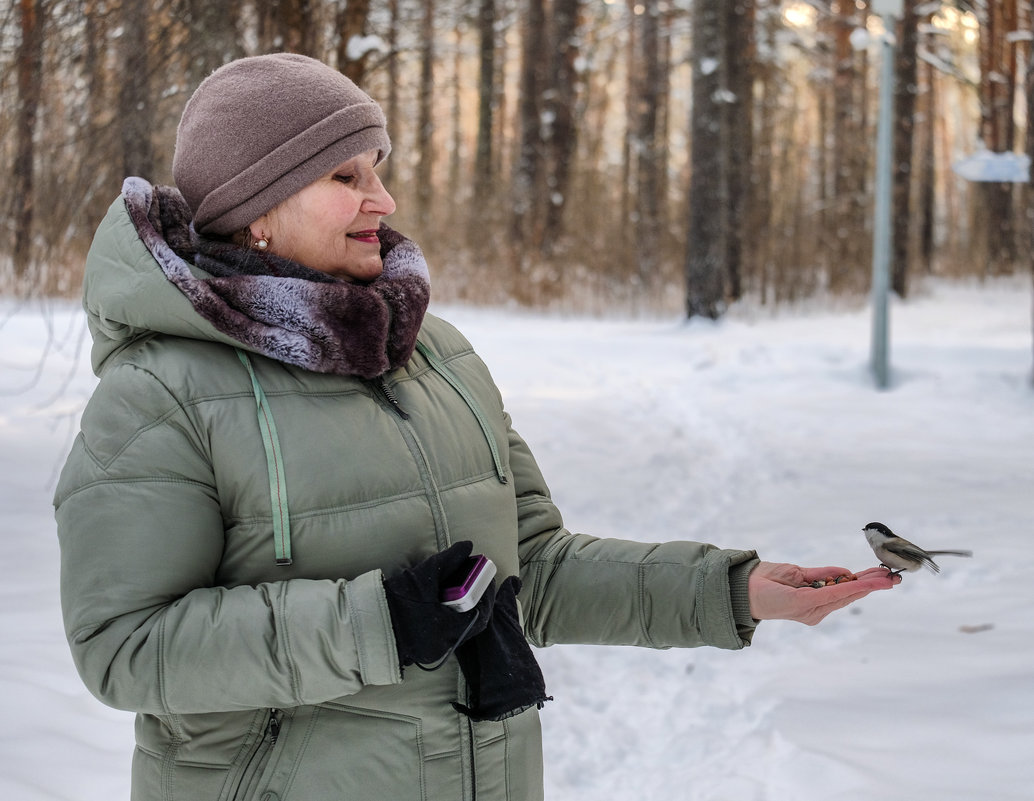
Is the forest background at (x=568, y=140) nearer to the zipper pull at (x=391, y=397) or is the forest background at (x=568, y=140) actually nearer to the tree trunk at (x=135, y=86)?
the tree trunk at (x=135, y=86)

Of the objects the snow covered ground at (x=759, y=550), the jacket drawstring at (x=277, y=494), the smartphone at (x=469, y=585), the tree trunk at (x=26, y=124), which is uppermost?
the tree trunk at (x=26, y=124)

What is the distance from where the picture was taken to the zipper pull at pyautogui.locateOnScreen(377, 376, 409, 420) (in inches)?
60.7

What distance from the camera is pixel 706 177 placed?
1388cm

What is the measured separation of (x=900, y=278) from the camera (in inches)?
683

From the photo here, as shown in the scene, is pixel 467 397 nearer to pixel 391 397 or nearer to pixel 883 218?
pixel 391 397

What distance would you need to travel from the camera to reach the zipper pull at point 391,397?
1.54 meters

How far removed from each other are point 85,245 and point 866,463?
4.95 metres

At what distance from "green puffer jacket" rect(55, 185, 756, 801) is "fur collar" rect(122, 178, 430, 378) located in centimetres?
3

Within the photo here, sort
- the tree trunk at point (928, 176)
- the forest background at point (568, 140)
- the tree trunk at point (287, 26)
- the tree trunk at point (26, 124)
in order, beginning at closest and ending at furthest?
the tree trunk at point (26, 124), the forest background at point (568, 140), the tree trunk at point (287, 26), the tree trunk at point (928, 176)

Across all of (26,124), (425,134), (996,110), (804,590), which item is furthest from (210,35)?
(996,110)

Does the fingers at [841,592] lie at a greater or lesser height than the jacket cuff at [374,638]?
lesser

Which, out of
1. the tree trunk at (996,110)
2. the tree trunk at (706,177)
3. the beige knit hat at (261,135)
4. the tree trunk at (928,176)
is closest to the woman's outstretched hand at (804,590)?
the beige knit hat at (261,135)

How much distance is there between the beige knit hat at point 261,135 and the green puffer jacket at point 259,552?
0.14 meters

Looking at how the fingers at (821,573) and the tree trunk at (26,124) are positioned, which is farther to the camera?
the tree trunk at (26,124)
